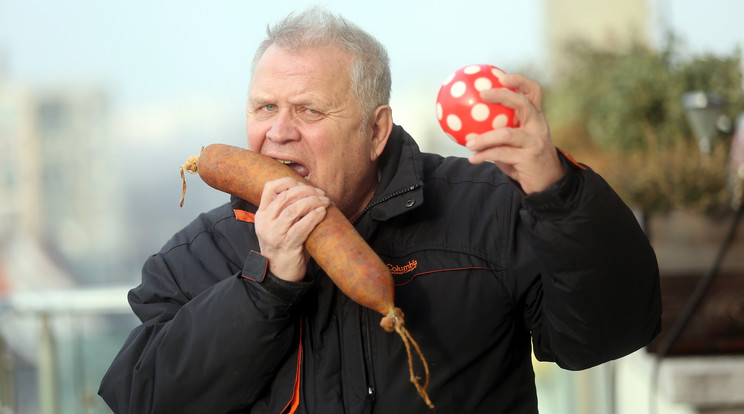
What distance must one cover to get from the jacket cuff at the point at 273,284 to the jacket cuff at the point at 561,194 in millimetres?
619

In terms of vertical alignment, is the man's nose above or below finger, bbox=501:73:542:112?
A: below

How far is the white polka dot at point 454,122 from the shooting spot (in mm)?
2268

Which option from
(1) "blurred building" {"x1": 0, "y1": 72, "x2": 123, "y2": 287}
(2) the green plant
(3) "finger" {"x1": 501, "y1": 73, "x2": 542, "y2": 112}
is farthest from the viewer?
(1) "blurred building" {"x1": 0, "y1": 72, "x2": 123, "y2": 287}

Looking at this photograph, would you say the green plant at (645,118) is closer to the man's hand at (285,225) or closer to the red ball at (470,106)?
the red ball at (470,106)

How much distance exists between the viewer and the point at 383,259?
255 cm

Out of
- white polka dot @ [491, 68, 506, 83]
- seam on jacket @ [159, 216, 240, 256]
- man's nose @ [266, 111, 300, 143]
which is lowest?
seam on jacket @ [159, 216, 240, 256]

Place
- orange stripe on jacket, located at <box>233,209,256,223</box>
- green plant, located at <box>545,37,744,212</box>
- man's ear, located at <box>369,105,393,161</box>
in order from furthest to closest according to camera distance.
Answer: green plant, located at <box>545,37,744,212</box>, man's ear, located at <box>369,105,393,161</box>, orange stripe on jacket, located at <box>233,209,256,223</box>

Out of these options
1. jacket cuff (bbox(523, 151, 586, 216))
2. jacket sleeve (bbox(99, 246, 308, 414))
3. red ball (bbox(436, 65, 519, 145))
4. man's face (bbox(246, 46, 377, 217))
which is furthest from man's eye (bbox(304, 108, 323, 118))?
jacket cuff (bbox(523, 151, 586, 216))

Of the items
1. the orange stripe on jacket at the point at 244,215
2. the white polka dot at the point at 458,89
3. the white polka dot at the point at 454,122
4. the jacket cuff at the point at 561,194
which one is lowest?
the orange stripe on jacket at the point at 244,215

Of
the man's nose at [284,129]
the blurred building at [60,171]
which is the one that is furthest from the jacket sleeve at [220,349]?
the blurred building at [60,171]

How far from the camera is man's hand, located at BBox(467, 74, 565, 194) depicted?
6.63 feet

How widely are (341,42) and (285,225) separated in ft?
2.16

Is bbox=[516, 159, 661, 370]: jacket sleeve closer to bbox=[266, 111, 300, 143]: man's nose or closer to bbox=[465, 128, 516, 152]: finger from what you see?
bbox=[465, 128, 516, 152]: finger

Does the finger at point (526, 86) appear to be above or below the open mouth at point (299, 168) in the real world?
above
